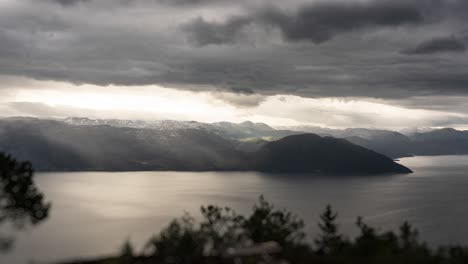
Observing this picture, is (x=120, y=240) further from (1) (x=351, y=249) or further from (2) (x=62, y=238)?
(1) (x=351, y=249)

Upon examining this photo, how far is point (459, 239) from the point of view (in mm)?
185000

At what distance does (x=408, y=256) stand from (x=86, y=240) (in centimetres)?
15191

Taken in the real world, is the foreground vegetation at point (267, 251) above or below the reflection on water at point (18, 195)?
below

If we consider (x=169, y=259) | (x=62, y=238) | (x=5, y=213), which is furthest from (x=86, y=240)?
(x=169, y=259)

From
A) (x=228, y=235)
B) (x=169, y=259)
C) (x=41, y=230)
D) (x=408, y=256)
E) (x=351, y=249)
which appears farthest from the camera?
(x=41, y=230)

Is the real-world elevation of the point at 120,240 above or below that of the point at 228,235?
below

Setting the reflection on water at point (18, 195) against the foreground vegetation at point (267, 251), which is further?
the reflection on water at point (18, 195)

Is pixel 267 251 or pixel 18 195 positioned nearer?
pixel 267 251

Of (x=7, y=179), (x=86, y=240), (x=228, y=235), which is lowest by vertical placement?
(x=86, y=240)

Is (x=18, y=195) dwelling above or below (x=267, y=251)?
above

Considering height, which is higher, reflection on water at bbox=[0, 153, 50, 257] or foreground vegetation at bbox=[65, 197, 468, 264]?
reflection on water at bbox=[0, 153, 50, 257]

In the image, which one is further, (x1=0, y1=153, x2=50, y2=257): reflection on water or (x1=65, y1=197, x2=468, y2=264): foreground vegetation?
(x1=0, y1=153, x2=50, y2=257): reflection on water

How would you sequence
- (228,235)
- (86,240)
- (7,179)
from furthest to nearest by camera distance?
(86,240) → (228,235) → (7,179)

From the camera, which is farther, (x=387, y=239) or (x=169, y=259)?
(x=387, y=239)
